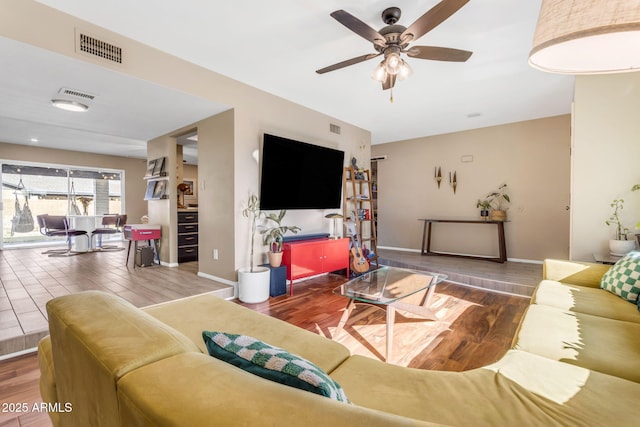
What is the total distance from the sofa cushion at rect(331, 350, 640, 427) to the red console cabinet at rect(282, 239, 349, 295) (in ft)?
8.25

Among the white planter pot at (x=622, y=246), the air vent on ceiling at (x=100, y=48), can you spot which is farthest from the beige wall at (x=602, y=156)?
the air vent on ceiling at (x=100, y=48)

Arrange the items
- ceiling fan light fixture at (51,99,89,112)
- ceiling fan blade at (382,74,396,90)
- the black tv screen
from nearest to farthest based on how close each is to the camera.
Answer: ceiling fan blade at (382,74,396,90) < ceiling fan light fixture at (51,99,89,112) < the black tv screen

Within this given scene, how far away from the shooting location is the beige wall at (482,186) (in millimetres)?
4809

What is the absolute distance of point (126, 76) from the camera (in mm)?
2611

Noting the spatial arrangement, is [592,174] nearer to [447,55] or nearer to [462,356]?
[447,55]

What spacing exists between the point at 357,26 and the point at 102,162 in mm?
8237

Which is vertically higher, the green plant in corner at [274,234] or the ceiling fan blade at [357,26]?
the ceiling fan blade at [357,26]

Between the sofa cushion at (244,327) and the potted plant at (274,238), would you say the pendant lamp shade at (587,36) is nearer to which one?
the sofa cushion at (244,327)

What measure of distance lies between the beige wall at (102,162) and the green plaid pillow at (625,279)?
9.56 metres

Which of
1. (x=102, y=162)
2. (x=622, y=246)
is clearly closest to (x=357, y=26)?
(x=622, y=246)

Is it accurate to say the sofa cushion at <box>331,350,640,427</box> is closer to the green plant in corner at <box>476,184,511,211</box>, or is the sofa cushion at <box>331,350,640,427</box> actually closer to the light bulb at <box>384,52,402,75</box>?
the light bulb at <box>384,52,402,75</box>

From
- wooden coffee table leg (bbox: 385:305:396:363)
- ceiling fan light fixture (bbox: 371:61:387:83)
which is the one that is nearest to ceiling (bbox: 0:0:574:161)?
ceiling fan light fixture (bbox: 371:61:387:83)

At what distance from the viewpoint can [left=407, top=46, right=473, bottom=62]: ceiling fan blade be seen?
2221 mm

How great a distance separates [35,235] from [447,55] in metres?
9.60
